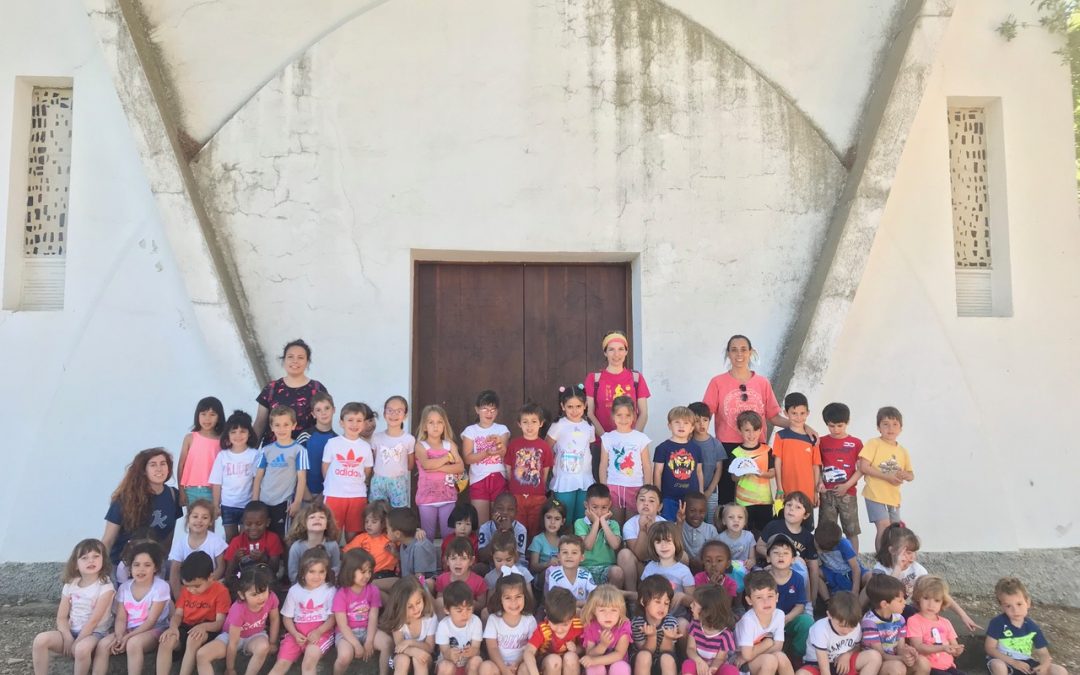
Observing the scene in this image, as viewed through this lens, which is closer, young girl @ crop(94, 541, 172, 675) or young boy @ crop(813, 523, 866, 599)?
young girl @ crop(94, 541, 172, 675)

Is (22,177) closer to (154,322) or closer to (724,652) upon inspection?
(154,322)

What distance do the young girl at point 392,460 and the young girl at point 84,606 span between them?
4.97 ft

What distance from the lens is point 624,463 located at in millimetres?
5035

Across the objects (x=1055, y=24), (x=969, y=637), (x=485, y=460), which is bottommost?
(x=969, y=637)

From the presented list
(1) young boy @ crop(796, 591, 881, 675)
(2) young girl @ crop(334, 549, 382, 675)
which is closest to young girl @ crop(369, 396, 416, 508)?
(2) young girl @ crop(334, 549, 382, 675)

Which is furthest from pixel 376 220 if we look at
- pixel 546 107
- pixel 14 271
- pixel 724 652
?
pixel 724 652

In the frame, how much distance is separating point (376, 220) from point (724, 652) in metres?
3.79

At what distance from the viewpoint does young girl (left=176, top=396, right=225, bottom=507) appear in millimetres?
4914

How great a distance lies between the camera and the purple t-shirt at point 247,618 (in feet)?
13.9

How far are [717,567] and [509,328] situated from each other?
2611 millimetres

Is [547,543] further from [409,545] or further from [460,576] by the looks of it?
[409,545]

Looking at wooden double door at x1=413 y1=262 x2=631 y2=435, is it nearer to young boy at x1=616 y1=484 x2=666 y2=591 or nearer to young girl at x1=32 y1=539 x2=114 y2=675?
young boy at x1=616 y1=484 x2=666 y2=591

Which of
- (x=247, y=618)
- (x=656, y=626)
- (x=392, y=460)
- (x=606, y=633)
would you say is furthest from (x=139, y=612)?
(x=656, y=626)

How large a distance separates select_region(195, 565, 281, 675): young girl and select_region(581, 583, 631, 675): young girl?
167 cm
